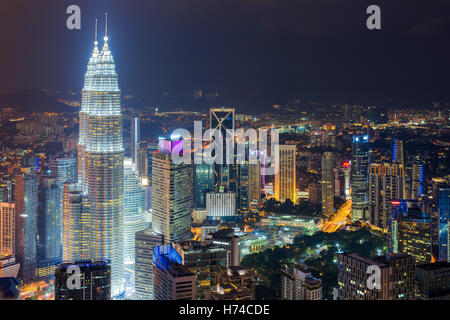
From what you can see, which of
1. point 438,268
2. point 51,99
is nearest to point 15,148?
point 51,99

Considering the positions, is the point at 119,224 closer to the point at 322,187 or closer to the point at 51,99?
the point at 51,99

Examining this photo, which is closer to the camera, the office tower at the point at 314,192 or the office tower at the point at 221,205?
the office tower at the point at 221,205

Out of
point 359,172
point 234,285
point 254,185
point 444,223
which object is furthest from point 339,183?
point 234,285

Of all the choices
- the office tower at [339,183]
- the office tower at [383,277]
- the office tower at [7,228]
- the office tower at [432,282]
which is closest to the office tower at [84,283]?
the office tower at [7,228]

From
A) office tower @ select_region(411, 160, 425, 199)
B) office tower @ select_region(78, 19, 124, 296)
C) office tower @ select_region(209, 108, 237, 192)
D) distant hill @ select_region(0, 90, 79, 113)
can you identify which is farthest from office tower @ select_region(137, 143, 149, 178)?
office tower @ select_region(411, 160, 425, 199)

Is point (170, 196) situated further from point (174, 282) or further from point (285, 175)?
point (174, 282)

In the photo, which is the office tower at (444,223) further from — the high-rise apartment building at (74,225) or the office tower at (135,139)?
the high-rise apartment building at (74,225)

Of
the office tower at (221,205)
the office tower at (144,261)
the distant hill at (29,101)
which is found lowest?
the office tower at (144,261)
